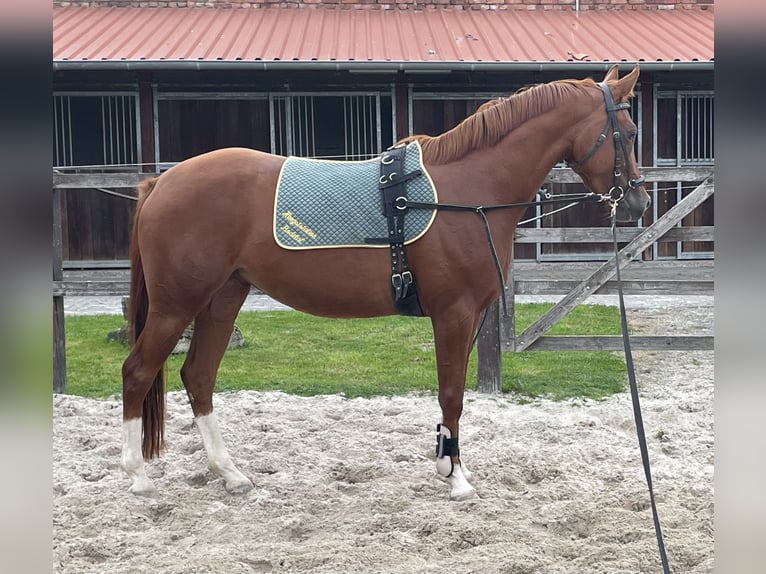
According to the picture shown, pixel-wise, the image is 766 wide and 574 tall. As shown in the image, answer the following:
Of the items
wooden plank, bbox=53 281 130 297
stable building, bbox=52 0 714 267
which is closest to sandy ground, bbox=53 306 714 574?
wooden plank, bbox=53 281 130 297

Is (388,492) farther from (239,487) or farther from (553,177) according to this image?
(553,177)

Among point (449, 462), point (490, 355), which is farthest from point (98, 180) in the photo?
point (449, 462)

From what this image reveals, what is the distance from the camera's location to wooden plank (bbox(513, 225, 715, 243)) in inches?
206

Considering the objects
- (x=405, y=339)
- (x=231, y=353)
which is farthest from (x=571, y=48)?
(x=231, y=353)

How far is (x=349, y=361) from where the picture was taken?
20.6 ft

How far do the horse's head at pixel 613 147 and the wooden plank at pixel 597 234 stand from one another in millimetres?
1835

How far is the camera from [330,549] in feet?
9.20

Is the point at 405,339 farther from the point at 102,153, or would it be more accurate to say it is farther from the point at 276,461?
the point at 102,153

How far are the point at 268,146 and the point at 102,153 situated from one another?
2.46 m

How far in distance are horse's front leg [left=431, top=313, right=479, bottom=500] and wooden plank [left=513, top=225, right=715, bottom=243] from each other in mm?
2029

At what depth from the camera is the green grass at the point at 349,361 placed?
5.50m

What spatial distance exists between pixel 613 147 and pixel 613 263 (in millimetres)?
2107

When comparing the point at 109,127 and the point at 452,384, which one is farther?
the point at 109,127

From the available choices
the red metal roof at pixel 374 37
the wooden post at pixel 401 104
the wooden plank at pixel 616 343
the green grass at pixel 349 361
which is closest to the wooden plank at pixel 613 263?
the wooden plank at pixel 616 343
